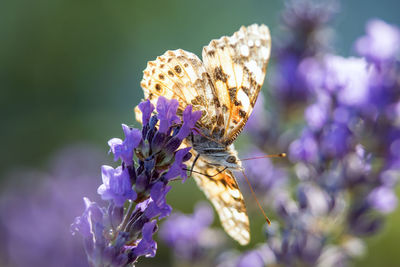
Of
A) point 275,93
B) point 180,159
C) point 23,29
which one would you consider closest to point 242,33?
point 180,159

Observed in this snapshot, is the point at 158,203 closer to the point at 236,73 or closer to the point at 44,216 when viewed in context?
the point at 44,216

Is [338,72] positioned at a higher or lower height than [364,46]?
lower

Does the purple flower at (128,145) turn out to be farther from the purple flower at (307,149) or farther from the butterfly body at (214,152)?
the purple flower at (307,149)

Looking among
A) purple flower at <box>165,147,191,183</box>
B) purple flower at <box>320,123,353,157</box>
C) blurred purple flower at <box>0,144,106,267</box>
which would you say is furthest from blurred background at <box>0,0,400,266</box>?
purple flower at <box>165,147,191,183</box>

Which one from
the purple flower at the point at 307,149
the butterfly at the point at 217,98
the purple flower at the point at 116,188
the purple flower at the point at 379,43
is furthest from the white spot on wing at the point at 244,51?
the purple flower at the point at 379,43

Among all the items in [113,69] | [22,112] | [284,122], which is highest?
[113,69]

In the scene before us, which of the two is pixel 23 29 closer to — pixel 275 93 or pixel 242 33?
pixel 275 93

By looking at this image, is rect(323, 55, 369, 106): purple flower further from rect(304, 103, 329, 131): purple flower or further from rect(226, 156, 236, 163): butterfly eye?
rect(226, 156, 236, 163): butterfly eye
